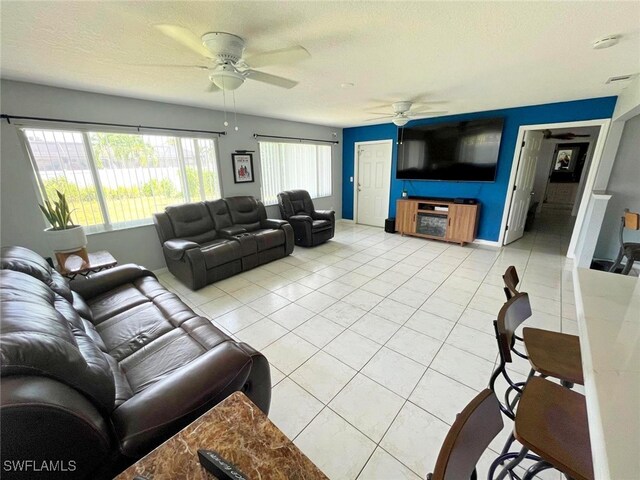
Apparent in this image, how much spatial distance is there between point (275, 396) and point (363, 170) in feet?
17.6

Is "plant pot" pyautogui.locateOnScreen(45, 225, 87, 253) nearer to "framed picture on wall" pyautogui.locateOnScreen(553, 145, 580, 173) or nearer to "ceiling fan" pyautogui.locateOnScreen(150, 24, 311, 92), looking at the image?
"ceiling fan" pyautogui.locateOnScreen(150, 24, 311, 92)

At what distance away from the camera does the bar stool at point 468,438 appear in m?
0.59

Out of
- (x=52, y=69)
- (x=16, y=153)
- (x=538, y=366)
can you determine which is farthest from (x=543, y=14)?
(x=16, y=153)

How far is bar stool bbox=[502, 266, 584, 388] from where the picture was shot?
1094mm

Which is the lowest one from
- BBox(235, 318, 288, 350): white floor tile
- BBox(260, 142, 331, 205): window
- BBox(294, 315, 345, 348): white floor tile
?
BBox(294, 315, 345, 348): white floor tile

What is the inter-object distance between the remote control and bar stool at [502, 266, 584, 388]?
125 cm

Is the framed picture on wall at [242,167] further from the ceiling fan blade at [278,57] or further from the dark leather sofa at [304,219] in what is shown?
the ceiling fan blade at [278,57]

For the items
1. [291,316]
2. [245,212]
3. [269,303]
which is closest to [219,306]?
[269,303]

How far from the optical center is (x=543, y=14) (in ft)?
4.79

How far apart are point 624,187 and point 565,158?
5716 millimetres

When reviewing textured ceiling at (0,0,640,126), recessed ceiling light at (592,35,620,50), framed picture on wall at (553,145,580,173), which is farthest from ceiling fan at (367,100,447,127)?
framed picture on wall at (553,145,580,173)

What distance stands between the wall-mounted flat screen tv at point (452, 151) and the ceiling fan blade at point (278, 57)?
3904mm

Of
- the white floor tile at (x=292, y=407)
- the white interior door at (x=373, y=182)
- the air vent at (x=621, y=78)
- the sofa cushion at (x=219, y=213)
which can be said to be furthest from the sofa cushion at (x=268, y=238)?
the air vent at (x=621, y=78)

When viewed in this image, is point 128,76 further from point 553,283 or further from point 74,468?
point 553,283
